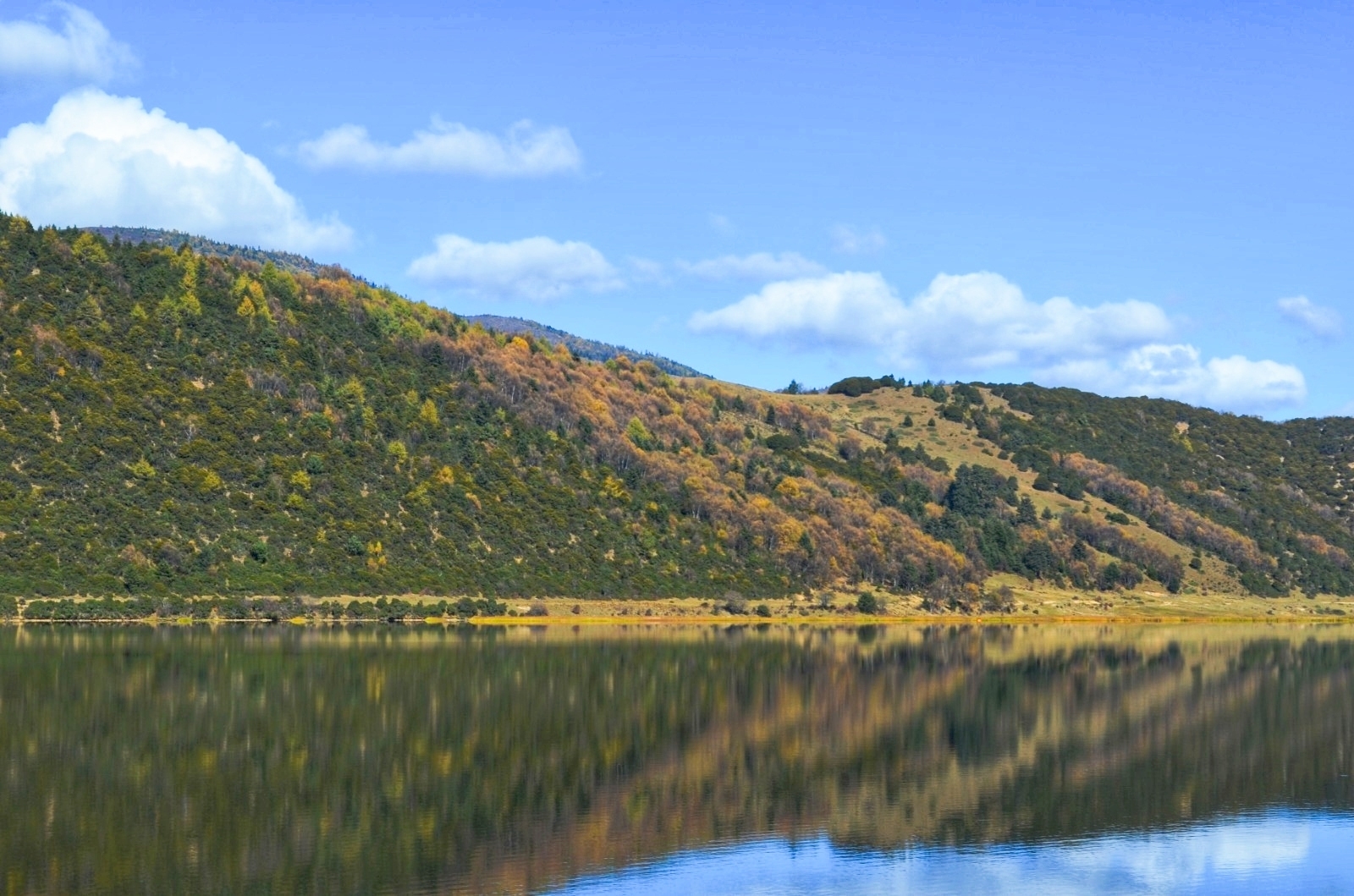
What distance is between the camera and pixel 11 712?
66.4 m

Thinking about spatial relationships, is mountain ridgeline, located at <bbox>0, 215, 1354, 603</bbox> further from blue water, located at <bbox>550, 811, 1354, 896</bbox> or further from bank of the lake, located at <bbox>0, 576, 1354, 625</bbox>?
blue water, located at <bbox>550, 811, 1354, 896</bbox>

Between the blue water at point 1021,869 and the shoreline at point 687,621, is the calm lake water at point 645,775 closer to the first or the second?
the blue water at point 1021,869

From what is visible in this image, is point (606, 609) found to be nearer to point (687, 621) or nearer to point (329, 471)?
point (687, 621)

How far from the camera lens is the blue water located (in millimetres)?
40812

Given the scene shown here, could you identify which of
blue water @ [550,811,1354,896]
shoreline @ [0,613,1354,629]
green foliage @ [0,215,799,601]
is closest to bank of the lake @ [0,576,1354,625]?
shoreline @ [0,613,1354,629]

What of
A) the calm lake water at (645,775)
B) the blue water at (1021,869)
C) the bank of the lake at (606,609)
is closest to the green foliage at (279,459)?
the bank of the lake at (606,609)

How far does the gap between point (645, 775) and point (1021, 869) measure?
1673 cm

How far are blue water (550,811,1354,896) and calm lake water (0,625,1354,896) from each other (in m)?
0.13

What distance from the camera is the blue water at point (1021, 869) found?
40.8m

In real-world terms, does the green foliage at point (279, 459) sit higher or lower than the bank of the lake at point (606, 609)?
higher

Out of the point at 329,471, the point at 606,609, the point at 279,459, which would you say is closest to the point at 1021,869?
the point at 606,609

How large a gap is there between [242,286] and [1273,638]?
368ft

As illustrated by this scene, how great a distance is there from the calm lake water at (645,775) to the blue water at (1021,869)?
0.42 ft

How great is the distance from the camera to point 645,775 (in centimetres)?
5662
